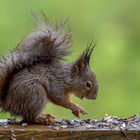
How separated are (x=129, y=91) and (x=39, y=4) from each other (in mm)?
1178

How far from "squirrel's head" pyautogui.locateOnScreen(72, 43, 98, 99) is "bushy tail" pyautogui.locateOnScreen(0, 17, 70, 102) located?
0.47ft

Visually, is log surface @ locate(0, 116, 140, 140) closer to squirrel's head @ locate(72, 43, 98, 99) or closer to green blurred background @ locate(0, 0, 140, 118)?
squirrel's head @ locate(72, 43, 98, 99)

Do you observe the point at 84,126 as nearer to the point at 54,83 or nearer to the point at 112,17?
the point at 54,83

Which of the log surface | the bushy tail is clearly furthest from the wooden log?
the bushy tail

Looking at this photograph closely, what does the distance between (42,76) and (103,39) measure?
3.45 metres

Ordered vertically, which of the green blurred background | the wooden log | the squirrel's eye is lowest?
the wooden log

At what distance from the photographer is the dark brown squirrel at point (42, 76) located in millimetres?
4516

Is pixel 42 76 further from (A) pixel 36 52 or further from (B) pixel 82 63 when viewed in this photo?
(B) pixel 82 63

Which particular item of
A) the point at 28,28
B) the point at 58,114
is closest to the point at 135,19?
the point at 58,114

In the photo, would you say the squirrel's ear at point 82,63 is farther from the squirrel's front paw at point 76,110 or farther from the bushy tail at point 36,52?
the squirrel's front paw at point 76,110

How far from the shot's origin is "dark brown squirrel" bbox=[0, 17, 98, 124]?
14.8 ft

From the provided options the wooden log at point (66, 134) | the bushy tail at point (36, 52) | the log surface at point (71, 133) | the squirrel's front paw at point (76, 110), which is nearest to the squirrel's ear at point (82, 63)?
the bushy tail at point (36, 52)

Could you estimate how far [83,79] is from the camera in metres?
4.80

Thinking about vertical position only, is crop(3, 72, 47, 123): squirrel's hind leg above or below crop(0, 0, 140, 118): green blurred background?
below
